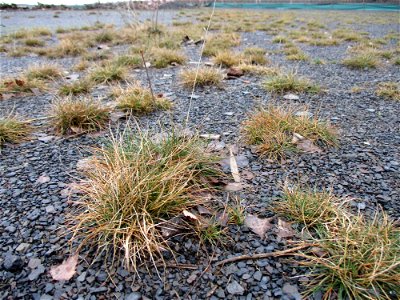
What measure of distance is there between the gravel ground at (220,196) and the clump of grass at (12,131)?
0.26ft

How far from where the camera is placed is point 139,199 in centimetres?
118

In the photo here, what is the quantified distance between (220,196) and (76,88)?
2046 millimetres

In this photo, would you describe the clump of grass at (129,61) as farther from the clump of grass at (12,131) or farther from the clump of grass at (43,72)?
the clump of grass at (12,131)

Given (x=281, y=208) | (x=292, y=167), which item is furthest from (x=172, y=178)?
(x=292, y=167)

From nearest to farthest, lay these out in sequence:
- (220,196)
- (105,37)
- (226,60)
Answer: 1. (220,196)
2. (226,60)
3. (105,37)

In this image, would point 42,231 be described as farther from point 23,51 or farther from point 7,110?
point 23,51

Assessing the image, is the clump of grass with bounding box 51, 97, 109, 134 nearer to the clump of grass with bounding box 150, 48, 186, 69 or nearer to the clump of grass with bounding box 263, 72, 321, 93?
the clump of grass with bounding box 263, 72, 321, 93

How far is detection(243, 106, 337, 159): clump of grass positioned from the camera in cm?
181

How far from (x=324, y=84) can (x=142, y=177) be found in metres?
Answer: 2.69

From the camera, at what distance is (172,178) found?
1282 millimetres

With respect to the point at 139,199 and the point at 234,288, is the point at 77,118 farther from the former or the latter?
the point at 234,288

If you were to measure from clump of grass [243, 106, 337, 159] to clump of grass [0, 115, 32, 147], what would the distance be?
1.47 meters

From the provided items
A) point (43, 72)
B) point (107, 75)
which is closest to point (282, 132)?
point (107, 75)

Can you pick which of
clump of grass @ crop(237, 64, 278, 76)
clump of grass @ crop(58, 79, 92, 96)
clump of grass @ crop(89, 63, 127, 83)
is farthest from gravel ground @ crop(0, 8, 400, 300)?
clump of grass @ crop(237, 64, 278, 76)
